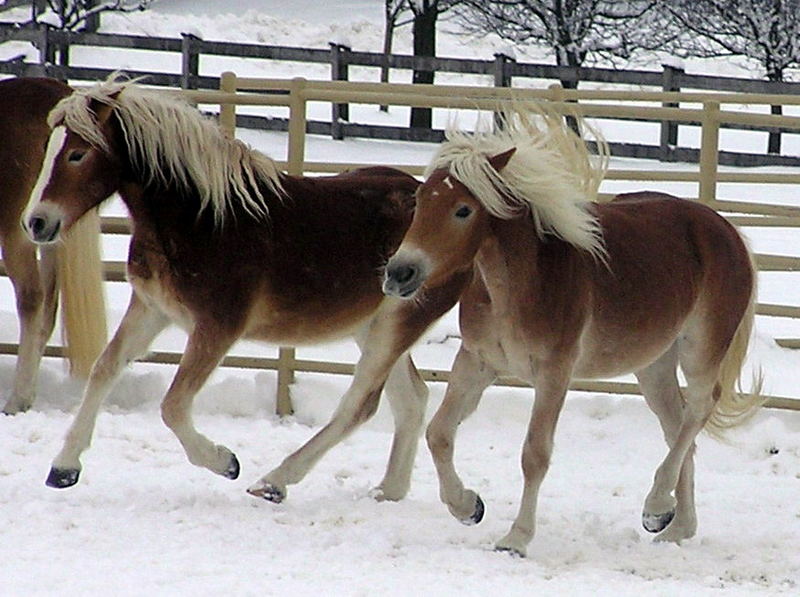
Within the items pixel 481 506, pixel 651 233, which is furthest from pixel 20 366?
pixel 651 233

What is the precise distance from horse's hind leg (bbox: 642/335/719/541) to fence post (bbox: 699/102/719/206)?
73.0 inches

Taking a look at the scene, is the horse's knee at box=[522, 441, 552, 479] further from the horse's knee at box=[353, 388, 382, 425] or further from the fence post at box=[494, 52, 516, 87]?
the fence post at box=[494, 52, 516, 87]

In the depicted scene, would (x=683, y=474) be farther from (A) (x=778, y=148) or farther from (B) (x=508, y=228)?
(A) (x=778, y=148)

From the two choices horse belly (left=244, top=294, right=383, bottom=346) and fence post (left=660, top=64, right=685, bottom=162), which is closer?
horse belly (left=244, top=294, right=383, bottom=346)

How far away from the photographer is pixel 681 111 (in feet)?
24.7

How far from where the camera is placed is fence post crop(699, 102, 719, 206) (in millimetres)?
7266

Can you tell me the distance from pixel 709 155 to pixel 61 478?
3.77 meters

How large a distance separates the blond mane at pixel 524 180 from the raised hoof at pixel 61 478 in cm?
173

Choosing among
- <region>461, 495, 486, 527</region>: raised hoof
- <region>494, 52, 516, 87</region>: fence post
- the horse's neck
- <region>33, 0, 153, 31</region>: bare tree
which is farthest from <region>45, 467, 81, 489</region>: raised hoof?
<region>33, 0, 153, 31</region>: bare tree

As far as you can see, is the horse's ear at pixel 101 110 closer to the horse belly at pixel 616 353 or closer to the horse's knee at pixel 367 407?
the horse's knee at pixel 367 407

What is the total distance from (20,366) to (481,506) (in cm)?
295

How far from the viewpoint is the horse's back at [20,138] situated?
7.03 metres

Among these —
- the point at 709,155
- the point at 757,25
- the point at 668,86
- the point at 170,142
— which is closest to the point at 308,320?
the point at 170,142

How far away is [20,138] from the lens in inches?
277
